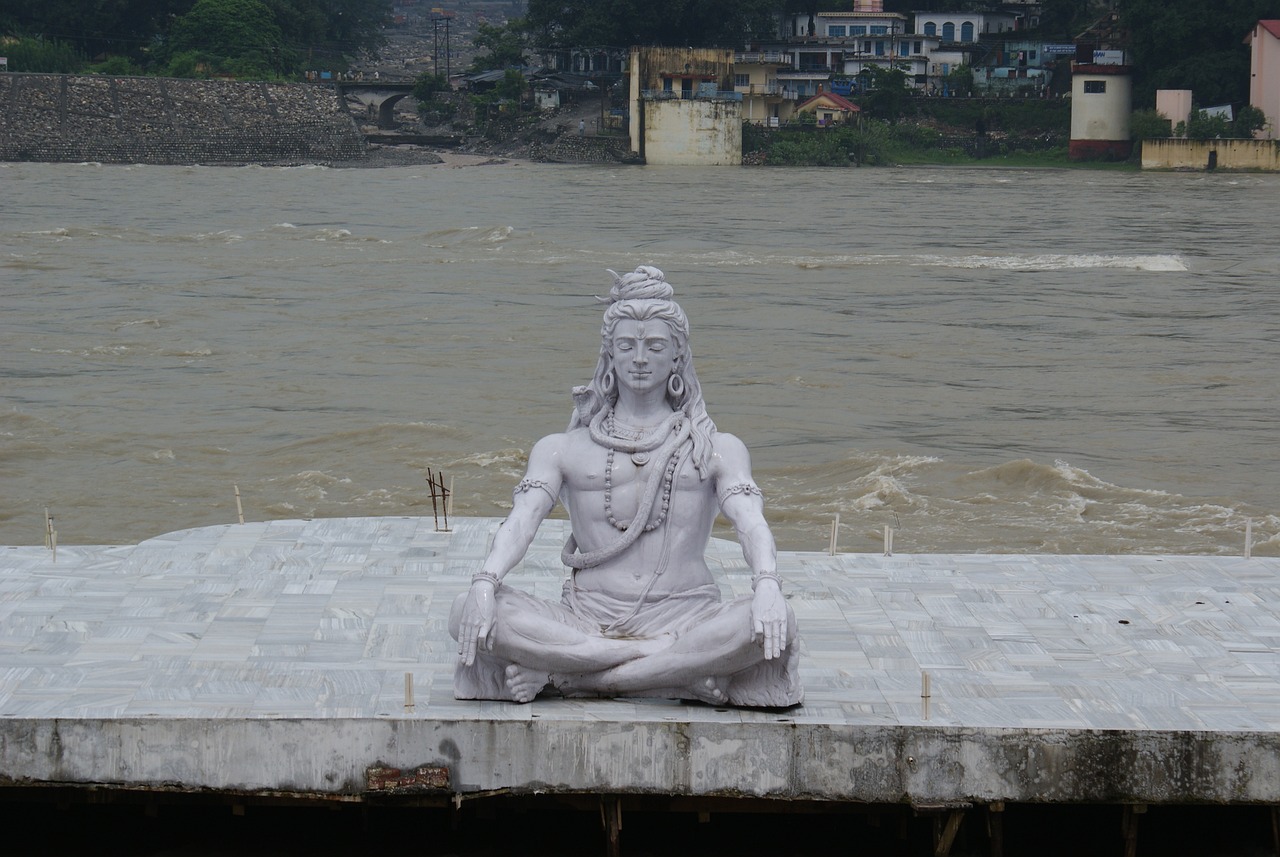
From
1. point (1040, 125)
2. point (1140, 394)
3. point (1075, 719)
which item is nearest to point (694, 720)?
point (1075, 719)

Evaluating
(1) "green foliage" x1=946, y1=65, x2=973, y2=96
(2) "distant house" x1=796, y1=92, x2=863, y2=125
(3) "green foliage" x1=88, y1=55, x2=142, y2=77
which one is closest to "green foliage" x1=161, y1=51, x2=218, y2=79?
(3) "green foliage" x1=88, y1=55, x2=142, y2=77

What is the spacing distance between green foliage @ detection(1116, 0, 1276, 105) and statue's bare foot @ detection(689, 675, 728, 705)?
225 feet

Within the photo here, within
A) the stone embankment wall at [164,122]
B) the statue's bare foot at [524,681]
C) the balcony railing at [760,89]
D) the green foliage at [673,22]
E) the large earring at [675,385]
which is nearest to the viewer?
the statue's bare foot at [524,681]

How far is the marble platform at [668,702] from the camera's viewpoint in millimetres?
6293

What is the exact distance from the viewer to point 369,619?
770cm

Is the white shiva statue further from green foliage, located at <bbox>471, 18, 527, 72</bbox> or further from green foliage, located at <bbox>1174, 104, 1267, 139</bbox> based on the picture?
green foliage, located at <bbox>471, 18, 527, 72</bbox>

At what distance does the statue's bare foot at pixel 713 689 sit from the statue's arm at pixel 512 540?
774mm

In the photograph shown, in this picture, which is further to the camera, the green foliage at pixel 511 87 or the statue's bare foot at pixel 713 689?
the green foliage at pixel 511 87

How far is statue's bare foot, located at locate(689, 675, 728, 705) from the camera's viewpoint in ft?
21.4

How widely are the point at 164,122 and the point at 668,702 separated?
69667 millimetres

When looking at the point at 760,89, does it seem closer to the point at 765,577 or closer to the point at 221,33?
the point at 221,33

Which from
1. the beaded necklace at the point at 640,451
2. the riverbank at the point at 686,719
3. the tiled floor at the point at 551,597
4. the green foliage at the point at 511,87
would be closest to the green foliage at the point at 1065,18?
the green foliage at the point at 511,87

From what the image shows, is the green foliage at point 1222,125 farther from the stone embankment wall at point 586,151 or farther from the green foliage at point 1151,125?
the stone embankment wall at point 586,151

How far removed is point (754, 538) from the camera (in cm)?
678
